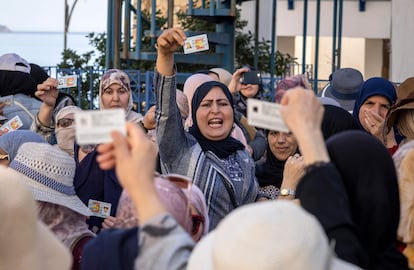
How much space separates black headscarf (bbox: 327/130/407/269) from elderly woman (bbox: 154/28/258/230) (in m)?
1.45

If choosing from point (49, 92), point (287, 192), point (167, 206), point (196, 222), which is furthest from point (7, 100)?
point (167, 206)

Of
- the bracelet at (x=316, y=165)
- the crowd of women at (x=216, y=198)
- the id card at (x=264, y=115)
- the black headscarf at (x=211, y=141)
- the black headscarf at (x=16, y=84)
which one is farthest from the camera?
the black headscarf at (x=16, y=84)

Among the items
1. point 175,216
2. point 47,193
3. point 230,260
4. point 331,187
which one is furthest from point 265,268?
point 47,193

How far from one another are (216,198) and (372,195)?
1837 millimetres

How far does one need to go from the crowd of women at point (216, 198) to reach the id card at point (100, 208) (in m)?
0.01

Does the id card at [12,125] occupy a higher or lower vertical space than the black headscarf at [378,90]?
lower

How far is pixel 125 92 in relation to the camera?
6938 mm

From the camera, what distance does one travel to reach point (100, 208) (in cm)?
544

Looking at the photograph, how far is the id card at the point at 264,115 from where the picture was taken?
9.00ft

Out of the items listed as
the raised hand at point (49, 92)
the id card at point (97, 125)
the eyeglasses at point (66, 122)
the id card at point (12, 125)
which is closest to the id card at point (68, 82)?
the raised hand at point (49, 92)

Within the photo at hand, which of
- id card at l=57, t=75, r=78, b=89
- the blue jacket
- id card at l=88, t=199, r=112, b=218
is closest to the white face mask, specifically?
id card at l=57, t=75, r=78, b=89

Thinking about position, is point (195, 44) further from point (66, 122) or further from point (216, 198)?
point (216, 198)

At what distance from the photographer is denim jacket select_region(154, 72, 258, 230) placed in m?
4.61

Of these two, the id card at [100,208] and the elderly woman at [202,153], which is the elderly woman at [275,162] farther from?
the id card at [100,208]
